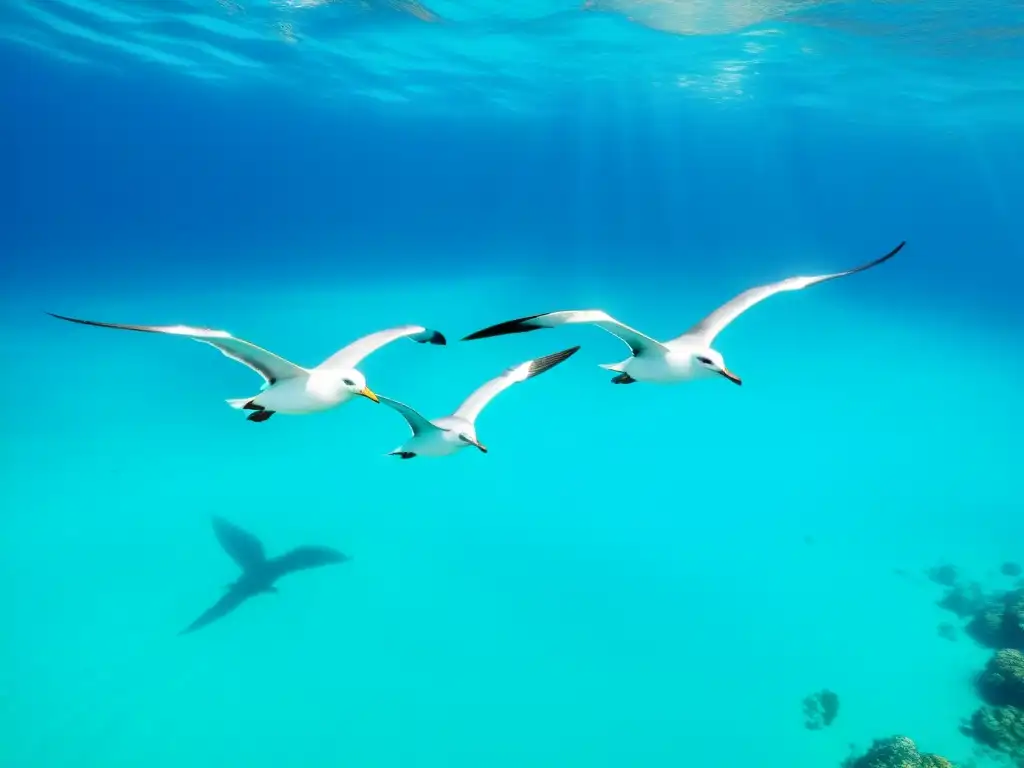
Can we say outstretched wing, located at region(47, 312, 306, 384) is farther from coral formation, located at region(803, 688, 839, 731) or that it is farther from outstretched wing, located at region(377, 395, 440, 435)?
coral formation, located at region(803, 688, 839, 731)

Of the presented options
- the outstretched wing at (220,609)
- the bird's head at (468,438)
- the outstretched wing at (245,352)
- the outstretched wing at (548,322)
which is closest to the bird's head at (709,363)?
the outstretched wing at (548,322)

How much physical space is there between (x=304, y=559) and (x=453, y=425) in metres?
8.17

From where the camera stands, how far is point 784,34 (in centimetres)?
2728

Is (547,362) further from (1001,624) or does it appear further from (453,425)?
(1001,624)

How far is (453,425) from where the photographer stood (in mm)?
8016

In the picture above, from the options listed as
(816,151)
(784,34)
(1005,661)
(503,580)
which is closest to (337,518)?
(503,580)

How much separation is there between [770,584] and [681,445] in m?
5.77

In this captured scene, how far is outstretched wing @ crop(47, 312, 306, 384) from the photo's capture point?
5.95 m

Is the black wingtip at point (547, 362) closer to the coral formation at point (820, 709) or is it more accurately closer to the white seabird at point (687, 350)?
the white seabird at point (687, 350)

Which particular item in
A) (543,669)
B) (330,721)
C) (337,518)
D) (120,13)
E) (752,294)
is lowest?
(330,721)

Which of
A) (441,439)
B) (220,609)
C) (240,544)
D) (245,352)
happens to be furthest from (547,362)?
(240,544)

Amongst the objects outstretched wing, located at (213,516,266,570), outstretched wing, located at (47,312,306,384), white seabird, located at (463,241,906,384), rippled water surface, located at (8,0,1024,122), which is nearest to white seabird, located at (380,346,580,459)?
white seabird, located at (463,241,906,384)

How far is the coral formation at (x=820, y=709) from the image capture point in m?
12.3

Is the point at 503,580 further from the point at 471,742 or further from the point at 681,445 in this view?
the point at 681,445
